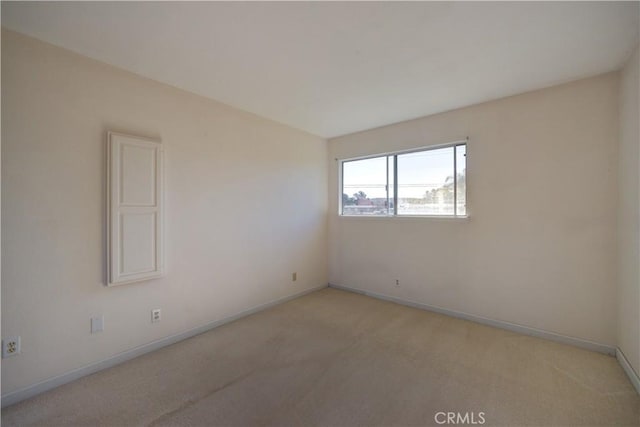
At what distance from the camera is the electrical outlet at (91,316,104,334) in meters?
2.21

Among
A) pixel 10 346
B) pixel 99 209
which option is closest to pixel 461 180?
pixel 99 209

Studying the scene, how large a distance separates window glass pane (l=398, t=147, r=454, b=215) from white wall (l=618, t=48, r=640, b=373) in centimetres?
145

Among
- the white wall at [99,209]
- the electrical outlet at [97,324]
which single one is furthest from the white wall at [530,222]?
the electrical outlet at [97,324]

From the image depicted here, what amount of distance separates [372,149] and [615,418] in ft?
11.5

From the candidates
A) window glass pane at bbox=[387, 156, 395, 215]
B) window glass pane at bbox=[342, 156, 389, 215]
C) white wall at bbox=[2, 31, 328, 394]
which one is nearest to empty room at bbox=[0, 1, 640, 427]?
white wall at bbox=[2, 31, 328, 394]

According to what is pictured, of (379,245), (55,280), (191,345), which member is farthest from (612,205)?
(55,280)

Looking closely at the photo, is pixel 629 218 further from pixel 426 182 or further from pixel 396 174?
pixel 396 174

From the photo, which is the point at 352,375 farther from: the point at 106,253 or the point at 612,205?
the point at 612,205

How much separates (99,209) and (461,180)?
380 cm

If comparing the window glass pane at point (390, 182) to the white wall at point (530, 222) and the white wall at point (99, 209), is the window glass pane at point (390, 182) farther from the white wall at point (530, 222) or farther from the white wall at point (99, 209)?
the white wall at point (99, 209)

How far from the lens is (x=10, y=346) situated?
6.08 feet

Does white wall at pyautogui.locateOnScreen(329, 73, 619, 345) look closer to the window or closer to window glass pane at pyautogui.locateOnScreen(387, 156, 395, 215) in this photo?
the window

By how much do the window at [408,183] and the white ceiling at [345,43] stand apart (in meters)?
0.85

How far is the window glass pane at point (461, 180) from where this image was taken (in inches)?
129
